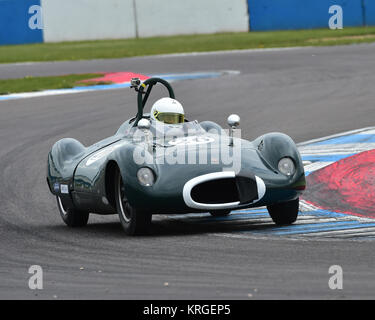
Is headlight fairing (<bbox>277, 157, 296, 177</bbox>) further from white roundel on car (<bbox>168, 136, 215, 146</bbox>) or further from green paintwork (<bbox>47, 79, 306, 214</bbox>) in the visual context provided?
white roundel on car (<bbox>168, 136, 215, 146</bbox>)

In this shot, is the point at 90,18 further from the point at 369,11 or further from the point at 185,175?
the point at 185,175

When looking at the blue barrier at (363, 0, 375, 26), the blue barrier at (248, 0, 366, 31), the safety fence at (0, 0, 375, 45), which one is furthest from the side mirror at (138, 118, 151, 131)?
the safety fence at (0, 0, 375, 45)

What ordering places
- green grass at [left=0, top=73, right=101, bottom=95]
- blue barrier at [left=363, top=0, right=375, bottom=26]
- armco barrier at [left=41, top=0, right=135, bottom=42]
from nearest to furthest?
green grass at [left=0, top=73, right=101, bottom=95] → blue barrier at [left=363, top=0, right=375, bottom=26] → armco barrier at [left=41, top=0, right=135, bottom=42]

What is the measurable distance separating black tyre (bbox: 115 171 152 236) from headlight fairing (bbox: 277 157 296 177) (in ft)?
4.17

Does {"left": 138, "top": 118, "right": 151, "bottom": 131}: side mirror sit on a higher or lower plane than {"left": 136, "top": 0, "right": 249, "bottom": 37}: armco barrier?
lower

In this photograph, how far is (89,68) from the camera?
29172 mm

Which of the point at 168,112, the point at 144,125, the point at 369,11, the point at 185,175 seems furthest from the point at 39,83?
the point at 369,11

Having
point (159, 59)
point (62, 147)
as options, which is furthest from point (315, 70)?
point (62, 147)

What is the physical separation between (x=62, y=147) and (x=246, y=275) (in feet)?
13.8

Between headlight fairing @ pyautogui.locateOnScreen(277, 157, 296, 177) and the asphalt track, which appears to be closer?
the asphalt track

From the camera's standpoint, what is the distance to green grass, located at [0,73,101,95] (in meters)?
23.7

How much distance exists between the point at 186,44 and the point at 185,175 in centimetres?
3002
